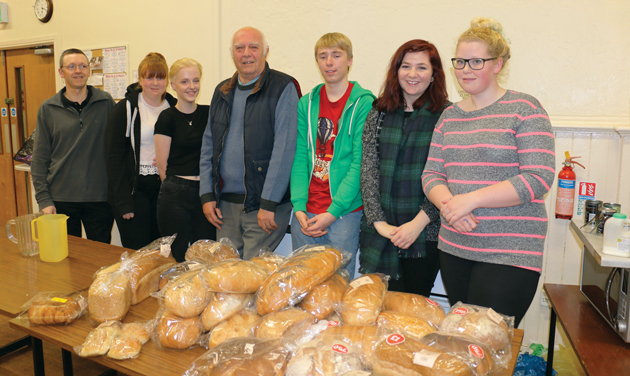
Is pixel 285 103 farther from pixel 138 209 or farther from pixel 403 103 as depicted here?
pixel 138 209

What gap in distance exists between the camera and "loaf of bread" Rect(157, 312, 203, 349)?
3.37 feet

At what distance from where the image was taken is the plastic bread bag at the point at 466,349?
31.9 inches

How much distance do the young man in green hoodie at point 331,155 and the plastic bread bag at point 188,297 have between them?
845 millimetres

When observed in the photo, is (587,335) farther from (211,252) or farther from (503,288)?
(211,252)

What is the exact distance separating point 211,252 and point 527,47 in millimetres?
1968

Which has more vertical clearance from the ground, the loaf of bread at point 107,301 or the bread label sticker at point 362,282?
the bread label sticker at point 362,282

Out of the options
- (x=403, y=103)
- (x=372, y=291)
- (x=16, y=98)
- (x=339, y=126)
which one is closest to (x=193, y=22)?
(x=339, y=126)

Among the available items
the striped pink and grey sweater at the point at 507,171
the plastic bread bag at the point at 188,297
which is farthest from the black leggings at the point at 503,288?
the plastic bread bag at the point at 188,297

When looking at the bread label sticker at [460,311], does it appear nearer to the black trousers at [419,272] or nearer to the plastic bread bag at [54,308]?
the black trousers at [419,272]

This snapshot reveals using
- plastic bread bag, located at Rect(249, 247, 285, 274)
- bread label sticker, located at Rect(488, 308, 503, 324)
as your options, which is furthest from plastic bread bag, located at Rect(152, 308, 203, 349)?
→ bread label sticker, located at Rect(488, 308, 503, 324)

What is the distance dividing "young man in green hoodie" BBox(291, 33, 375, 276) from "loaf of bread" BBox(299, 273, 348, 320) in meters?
0.78

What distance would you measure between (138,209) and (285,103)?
1.16 m

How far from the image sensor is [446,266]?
1.47m

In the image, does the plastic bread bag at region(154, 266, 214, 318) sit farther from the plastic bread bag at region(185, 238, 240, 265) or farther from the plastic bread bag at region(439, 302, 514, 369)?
the plastic bread bag at region(439, 302, 514, 369)
